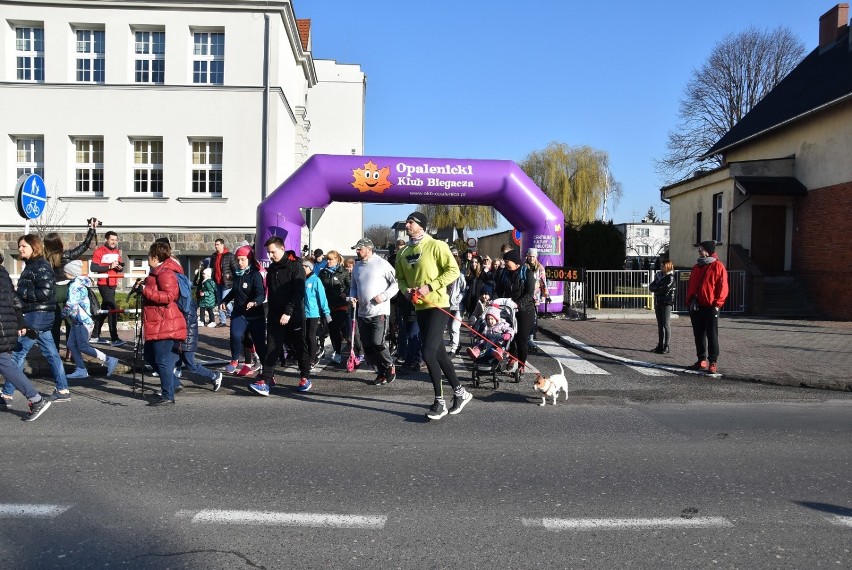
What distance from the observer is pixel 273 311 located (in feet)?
26.6

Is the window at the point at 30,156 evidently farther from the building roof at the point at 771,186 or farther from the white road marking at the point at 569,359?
the building roof at the point at 771,186

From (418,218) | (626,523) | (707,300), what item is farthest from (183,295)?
(707,300)

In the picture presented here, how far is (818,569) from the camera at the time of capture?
3605 mm

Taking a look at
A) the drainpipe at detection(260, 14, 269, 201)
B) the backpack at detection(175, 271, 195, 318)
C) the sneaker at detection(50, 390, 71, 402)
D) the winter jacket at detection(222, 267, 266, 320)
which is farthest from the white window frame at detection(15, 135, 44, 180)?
the backpack at detection(175, 271, 195, 318)

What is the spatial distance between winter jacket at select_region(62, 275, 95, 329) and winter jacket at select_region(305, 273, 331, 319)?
8.78 ft

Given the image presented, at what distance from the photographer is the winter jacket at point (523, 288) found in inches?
360

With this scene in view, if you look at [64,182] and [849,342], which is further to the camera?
[64,182]

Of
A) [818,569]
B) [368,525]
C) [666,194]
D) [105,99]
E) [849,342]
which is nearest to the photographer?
→ [818,569]

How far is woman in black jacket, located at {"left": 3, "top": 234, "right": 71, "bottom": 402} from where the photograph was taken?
23.8 feet

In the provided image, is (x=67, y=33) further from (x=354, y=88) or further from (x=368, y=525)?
(x=368, y=525)

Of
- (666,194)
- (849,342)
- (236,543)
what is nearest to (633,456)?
(236,543)

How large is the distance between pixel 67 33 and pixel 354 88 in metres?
19.0

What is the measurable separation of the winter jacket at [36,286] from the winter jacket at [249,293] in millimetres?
2115

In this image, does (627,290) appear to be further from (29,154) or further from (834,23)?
(29,154)
